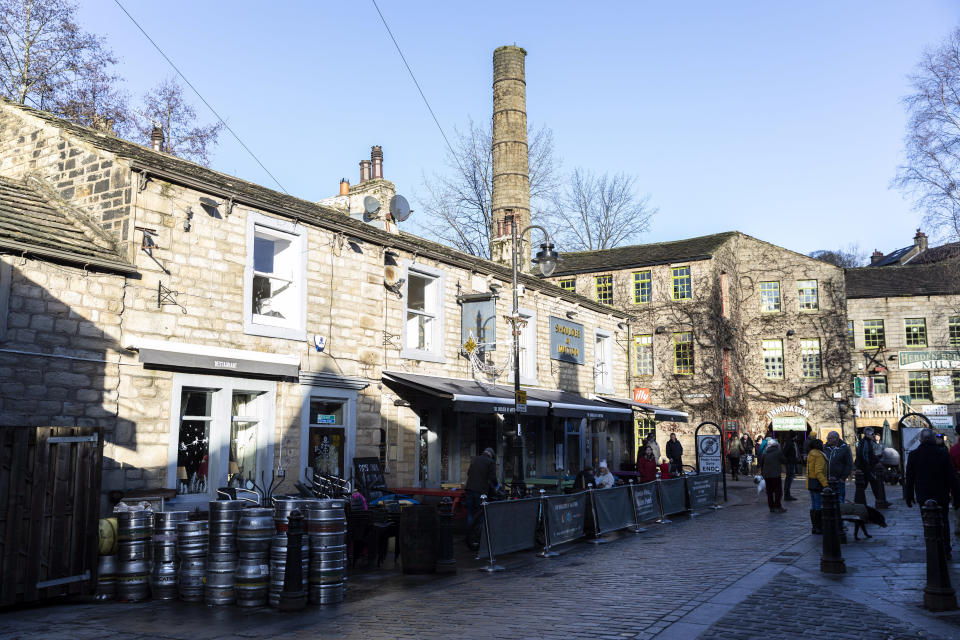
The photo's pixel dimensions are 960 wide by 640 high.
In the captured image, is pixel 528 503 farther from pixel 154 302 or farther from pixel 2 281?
pixel 2 281

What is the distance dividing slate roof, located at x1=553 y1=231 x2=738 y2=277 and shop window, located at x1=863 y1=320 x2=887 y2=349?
1198 centimetres

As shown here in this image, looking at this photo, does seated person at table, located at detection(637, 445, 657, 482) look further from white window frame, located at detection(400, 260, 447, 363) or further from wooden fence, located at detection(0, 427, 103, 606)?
wooden fence, located at detection(0, 427, 103, 606)

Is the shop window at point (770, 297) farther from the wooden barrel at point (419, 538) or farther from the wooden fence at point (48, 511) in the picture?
the wooden fence at point (48, 511)

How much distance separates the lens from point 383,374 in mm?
14969

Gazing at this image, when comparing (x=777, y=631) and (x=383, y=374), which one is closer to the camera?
(x=777, y=631)

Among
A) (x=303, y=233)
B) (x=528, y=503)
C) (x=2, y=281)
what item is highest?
(x=303, y=233)

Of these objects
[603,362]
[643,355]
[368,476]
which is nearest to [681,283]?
[643,355]

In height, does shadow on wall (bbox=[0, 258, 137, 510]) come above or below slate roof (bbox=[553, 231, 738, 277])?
below

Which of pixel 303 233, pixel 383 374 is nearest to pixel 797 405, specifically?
pixel 383 374

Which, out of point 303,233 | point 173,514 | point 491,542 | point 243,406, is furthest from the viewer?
point 303,233

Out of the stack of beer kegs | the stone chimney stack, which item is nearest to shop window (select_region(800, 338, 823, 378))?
the stone chimney stack

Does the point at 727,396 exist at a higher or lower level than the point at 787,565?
higher

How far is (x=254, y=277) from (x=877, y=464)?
550 inches

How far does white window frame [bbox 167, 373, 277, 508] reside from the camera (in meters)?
11.1
